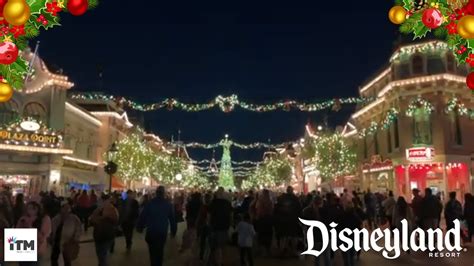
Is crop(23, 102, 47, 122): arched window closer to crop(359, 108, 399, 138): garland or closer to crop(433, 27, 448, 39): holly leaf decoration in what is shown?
crop(359, 108, 399, 138): garland

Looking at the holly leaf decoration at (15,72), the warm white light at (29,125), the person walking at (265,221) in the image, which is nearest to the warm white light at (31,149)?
the warm white light at (29,125)

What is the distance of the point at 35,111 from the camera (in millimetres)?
38438

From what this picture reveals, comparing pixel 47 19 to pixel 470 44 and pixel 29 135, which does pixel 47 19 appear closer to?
pixel 470 44

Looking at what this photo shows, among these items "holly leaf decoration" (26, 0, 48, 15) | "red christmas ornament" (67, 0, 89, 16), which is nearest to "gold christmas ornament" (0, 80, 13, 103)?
"holly leaf decoration" (26, 0, 48, 15)

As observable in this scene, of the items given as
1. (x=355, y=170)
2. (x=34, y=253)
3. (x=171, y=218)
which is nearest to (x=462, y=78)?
(x=355, y=170)

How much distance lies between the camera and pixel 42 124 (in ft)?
122

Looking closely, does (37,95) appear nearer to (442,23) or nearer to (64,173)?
(64,173)

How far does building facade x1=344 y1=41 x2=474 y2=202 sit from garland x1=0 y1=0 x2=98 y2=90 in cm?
3121

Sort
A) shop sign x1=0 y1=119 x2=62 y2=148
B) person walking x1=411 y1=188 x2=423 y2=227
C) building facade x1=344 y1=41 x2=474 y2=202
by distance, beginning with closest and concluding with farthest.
Answer: person walking x1=411 y1=188 x2=423 y2=227 < shop sign x1=0 y1=119 x2=62 y2=148 < building facade x1=344 y1=41 x2=474 y2=202

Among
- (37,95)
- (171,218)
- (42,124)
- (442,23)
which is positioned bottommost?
(171,218)

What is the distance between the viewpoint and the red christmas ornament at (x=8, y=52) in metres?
6.21

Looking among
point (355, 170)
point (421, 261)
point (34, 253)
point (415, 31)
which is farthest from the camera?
point (355, 170)

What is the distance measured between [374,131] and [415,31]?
1455 inches

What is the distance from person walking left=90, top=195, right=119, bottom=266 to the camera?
36.8 feet
